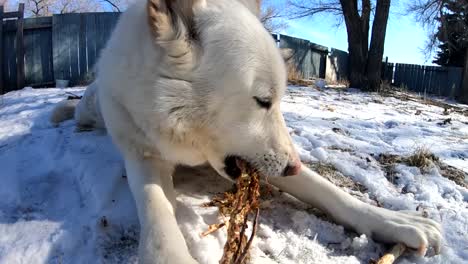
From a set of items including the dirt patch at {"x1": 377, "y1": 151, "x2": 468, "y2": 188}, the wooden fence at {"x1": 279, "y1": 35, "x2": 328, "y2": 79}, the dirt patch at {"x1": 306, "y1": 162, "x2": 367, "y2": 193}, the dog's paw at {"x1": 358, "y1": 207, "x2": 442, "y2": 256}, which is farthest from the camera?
the wooden fence at {"x1": 279, "y1": 35, "x2": 328, "y2": 79}

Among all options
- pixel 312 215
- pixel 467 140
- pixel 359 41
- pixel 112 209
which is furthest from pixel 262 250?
pixel 359 41

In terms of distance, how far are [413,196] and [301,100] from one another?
348cm

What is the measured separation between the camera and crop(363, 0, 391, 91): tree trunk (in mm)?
8664

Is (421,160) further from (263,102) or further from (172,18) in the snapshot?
(172,18)

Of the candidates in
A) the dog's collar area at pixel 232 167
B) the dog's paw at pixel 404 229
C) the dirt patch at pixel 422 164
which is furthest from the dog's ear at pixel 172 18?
the dirt patch at pixel 422 164

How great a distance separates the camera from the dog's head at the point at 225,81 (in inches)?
Result: 68.2

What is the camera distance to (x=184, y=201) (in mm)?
1959

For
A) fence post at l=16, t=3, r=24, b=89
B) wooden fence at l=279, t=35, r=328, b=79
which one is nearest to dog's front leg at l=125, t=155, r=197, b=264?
fence post at l=16, t=3, r=24, b=89

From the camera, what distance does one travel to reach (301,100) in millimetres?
5676

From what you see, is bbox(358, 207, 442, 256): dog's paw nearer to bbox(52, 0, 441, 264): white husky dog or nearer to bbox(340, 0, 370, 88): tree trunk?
bbox(52, 0, 441, 264): white husky dog

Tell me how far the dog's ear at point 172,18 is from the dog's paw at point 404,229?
3.97ft

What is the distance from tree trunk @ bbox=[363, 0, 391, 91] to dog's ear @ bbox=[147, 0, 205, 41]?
7.53 m

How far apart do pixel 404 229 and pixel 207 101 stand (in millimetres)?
1057

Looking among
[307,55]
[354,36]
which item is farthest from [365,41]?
[307,55]
